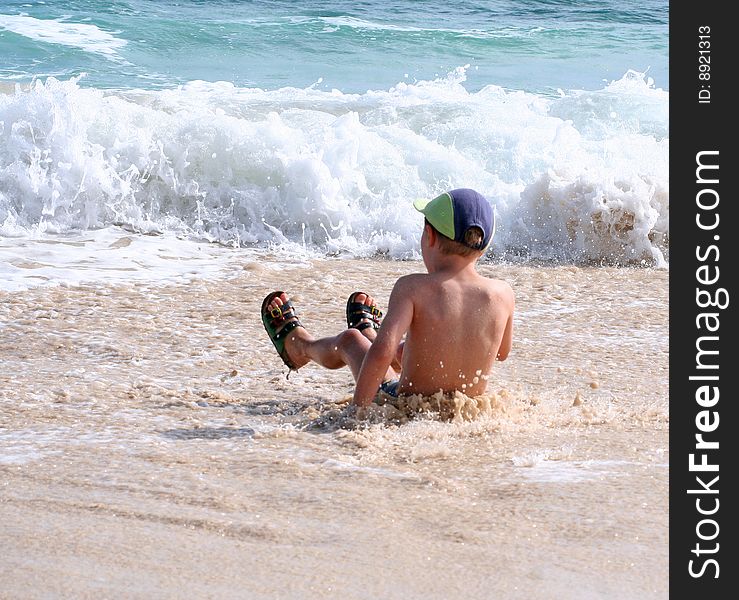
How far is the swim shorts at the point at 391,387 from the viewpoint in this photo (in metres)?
3.85

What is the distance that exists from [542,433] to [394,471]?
0.65 meters

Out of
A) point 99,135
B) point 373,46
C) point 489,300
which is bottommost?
point 489,300

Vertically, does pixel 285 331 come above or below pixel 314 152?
below

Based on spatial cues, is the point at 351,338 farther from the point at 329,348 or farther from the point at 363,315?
the point at 363,315

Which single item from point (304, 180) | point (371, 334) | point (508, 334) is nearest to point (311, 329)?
point (371, 334)

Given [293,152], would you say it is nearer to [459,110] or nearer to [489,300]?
[459,110]

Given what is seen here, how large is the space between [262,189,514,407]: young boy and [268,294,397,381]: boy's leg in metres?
0.20

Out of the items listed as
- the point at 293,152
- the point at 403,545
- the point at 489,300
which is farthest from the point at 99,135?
the point at 403,545

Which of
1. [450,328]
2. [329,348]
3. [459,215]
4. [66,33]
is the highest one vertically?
[66,33]

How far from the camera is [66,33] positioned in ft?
47.1

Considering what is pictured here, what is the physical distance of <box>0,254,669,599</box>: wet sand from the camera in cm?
245

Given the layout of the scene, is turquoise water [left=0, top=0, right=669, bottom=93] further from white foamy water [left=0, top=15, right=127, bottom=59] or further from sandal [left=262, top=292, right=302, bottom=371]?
sandal [left=262, top=292, right=302, bottom=371]

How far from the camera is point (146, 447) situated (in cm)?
339

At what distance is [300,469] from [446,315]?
2.77 feet
